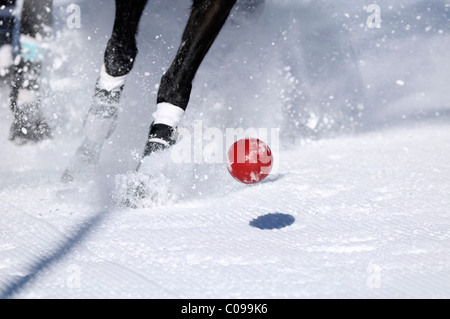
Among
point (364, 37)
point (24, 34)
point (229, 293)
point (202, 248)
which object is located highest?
point (364, 37)

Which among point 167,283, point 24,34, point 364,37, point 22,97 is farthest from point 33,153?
point 364,37

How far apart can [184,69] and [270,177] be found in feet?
1.99

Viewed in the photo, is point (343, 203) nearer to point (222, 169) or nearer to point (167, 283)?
point (222, 169)

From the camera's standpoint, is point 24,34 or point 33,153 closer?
point 33,153

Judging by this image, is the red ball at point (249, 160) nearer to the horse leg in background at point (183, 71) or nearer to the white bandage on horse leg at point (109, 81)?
the horse leg in background at point (183, 71)

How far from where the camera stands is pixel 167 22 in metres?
3.68

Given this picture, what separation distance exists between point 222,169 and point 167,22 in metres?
1.73

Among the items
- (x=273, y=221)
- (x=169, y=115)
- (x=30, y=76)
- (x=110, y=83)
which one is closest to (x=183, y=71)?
(x=169, y=115)

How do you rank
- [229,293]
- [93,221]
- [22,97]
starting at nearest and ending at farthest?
[229,293] < [93,221] < [22,97]

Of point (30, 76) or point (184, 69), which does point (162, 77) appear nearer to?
point (184, 69)

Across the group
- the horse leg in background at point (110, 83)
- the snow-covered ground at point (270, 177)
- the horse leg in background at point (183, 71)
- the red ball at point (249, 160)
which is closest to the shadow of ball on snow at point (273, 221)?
the snow-covered ground at point (270, 177)

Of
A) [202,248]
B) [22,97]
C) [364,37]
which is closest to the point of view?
[202,248]

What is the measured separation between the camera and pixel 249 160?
5.90 ft

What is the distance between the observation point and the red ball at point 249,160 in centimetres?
180
